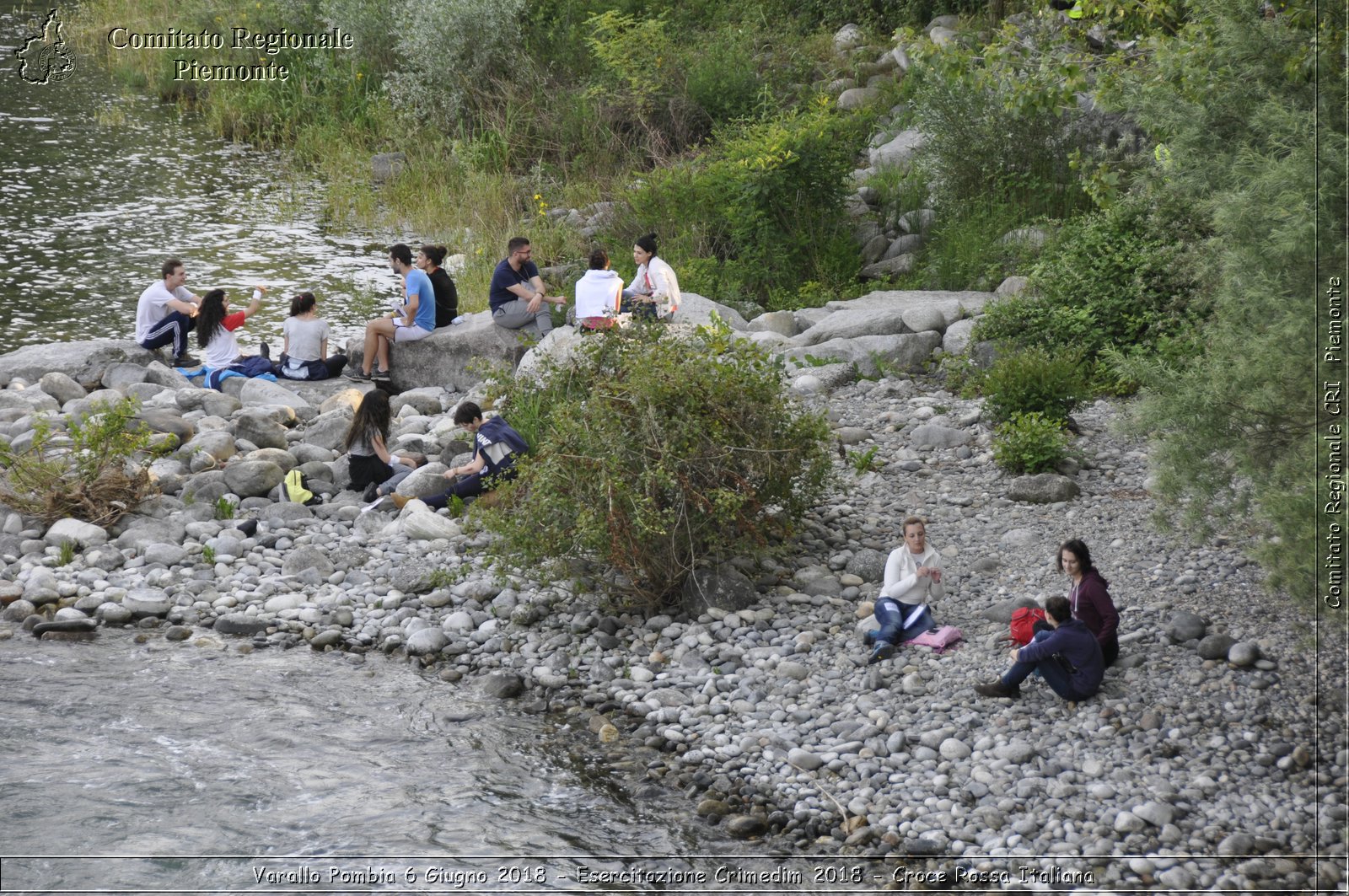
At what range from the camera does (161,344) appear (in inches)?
545

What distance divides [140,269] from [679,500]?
12.2 meters

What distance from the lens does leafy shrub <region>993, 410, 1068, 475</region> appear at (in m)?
9.68

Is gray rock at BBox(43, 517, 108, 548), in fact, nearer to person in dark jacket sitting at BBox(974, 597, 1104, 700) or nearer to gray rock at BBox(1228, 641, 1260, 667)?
person in dark jacket sitting at BBox(974, 597, 1104, 700)

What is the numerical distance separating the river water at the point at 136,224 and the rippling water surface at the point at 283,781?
739 cm

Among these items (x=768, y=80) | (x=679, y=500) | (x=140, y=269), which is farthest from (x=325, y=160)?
(x=679, y=500)

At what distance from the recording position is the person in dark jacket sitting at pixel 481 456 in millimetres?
10148

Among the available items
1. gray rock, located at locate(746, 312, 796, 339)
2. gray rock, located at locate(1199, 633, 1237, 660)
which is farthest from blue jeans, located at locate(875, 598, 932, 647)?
gray rock, located at locate(746, 312, 796, 339)

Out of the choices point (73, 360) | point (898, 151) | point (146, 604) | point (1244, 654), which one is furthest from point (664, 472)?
point (898, 151)

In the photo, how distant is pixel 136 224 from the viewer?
19.3 meters

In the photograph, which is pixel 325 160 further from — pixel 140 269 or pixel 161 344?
pixel 161 344

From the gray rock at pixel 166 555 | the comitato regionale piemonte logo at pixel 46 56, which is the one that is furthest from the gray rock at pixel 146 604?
the comitato regionale piemonte logo at pixel 46 56

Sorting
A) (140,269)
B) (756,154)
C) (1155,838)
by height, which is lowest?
(140,269)

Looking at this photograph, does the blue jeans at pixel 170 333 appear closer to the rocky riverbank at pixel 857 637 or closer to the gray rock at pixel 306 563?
the rocky riverbank at pixel 857 637

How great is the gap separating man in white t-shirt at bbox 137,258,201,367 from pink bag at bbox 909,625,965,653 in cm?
940
